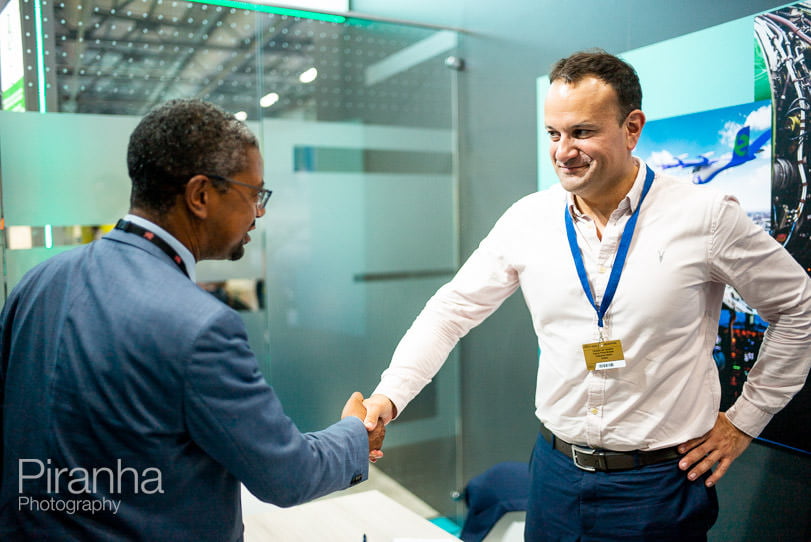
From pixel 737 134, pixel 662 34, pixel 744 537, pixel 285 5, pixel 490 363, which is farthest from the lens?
pixel 490 363

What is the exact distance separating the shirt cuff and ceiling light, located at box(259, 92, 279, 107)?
8.18ft

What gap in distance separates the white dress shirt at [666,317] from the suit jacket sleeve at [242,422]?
2.70ft

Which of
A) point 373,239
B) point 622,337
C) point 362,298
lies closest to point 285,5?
point 373,239

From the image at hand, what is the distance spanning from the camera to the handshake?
1.87 metres

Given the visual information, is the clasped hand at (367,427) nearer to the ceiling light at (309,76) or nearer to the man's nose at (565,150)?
the man's nose at (565,150)

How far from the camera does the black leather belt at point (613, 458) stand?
1.68m

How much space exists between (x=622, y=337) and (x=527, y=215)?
18.7 inches

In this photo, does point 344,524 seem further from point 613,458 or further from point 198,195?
point 198,195

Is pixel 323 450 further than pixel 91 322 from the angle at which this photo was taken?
Yes

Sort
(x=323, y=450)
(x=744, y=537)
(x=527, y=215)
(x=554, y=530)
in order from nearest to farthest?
(x=323, y=450)
(x=554, y=530)
(x=527, y=215)
(x=744, y=537)

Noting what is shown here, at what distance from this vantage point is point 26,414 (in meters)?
1.13

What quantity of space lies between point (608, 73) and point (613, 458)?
3.36 feet

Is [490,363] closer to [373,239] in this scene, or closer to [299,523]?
[373,239]

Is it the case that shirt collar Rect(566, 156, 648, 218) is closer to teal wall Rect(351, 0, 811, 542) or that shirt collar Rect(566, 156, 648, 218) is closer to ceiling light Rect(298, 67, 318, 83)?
teal wall Rect(351, 0, 811, 542)
